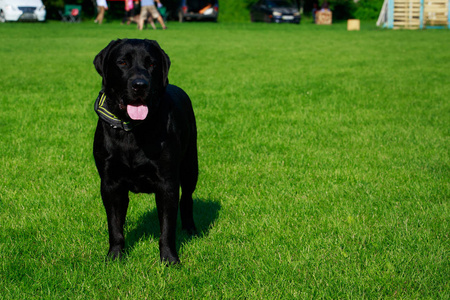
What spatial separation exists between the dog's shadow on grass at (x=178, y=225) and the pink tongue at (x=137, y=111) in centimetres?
114

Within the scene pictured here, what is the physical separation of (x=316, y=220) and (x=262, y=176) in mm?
1457

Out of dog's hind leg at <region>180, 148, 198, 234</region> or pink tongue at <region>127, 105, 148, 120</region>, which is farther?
dog's hind leg at <region>180, 148, 198, 234</region>

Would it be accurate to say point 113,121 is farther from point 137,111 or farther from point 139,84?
point 139,84

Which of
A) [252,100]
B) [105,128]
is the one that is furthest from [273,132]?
[105,128]

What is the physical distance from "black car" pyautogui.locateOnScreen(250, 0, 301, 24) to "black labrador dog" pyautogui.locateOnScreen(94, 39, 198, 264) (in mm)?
40831

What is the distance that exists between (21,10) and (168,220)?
129ft

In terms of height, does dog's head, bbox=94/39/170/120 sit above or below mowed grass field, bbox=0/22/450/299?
above

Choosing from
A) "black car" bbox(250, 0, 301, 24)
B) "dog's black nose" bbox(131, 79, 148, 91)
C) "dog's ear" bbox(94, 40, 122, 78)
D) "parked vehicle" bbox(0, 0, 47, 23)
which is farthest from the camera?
"black car" bbox(250, 0, 301, 24)

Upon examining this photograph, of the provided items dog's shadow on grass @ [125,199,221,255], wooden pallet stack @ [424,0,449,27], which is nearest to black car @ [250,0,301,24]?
wooden pallet stack @ [424,0,449,27]

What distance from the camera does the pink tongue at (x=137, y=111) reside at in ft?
11.4

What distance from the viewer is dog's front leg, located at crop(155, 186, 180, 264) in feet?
12.1

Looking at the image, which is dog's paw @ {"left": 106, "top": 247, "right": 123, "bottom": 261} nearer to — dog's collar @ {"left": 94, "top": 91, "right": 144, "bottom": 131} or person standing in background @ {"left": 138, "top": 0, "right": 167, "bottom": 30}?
dog's collar @ {"left": 94, "top": 91, "right": 144, "bottom": 131}

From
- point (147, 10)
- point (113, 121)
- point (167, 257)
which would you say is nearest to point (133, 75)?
point (113, 121)

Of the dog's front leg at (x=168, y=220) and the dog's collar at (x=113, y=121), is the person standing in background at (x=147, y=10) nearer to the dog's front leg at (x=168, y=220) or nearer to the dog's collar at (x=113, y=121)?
the dog's collar at (x=113, y=121)
